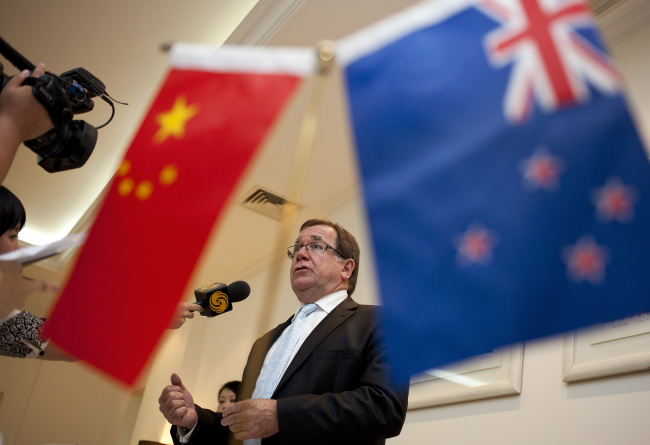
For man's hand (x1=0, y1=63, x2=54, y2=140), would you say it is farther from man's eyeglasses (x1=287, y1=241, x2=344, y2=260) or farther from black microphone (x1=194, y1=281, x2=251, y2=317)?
man's eyeglasses (x1=287, y1=241, x2=344, y2=260)

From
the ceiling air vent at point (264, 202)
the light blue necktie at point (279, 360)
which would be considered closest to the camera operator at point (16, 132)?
the light blue necktie at point (279, 360)

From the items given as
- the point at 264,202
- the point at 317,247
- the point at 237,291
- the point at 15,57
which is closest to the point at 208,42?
the point at 264,202

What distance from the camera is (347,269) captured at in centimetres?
215

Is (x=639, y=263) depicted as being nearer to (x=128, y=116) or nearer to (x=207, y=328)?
A: (x=128, y=116)

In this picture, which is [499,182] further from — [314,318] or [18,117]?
[314,318]

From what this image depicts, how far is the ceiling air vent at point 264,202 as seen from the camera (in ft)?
14.8

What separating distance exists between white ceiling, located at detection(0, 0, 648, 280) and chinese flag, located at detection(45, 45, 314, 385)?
1.82 metres

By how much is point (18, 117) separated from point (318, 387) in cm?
92

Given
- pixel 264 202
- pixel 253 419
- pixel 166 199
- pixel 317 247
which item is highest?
pixel 264 202

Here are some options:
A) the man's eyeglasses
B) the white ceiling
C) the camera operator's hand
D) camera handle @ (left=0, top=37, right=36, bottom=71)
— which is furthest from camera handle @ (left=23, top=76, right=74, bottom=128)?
the white ceiling

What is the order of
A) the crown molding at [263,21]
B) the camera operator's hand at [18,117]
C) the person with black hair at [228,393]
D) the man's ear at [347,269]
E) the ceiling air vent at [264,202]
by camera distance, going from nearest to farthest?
the camera operator's hand at [18,117], the man's ear at [347,269], the crown molding at [263,21], the person with black hair at [228,393], the ceiling air vent at [264,202]

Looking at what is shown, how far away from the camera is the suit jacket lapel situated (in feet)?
5.47

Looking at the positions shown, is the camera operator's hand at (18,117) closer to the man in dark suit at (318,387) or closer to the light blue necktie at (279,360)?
the man in dark suit at (318,387)

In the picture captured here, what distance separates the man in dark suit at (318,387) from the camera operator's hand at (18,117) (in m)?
0.63
